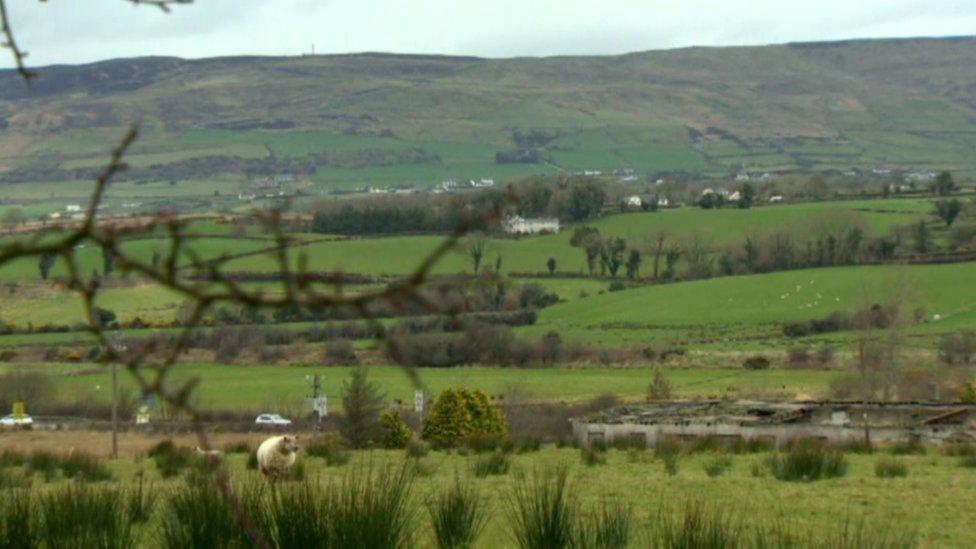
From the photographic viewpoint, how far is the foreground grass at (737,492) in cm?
1052

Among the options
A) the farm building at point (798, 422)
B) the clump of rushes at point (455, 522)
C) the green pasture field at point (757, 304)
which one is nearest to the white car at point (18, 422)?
the farm building at point (798, 422)

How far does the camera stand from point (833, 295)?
74750mm

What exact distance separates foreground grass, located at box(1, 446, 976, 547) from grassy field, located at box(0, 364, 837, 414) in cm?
3218

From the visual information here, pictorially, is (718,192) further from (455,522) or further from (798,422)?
(455,522)

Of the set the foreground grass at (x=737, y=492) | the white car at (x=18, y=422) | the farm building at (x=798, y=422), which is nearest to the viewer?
the foreground grass at (x=737, y=492)

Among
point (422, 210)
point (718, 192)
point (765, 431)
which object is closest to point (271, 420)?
point (765, 431)

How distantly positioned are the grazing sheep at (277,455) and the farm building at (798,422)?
14.4 metres

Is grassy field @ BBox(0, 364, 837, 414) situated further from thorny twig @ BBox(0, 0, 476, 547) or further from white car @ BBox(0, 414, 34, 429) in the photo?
thorny twig @ BBox(0, 0, 476, 547)

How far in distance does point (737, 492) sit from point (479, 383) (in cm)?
4291

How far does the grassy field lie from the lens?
176 feet

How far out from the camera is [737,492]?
46.6 ft

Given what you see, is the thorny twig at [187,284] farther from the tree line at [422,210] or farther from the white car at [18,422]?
the white car at [18,422]

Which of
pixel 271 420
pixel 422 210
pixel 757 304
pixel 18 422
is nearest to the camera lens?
pixel 18 422

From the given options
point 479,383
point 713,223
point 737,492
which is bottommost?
point 479,383
